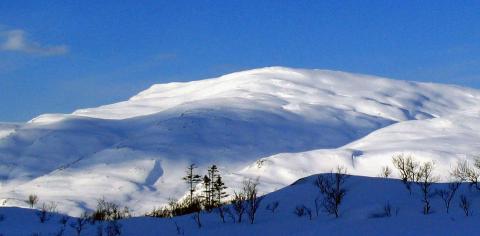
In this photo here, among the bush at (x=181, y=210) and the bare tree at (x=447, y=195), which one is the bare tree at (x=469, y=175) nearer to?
the bare tree at (x=447, y=195)

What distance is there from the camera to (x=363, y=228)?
3722cm

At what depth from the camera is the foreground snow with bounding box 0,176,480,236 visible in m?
36.4

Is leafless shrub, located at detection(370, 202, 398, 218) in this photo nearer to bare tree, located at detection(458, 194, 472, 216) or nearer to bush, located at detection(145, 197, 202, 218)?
bare tree, located at detection(458, 194, 472, 216)

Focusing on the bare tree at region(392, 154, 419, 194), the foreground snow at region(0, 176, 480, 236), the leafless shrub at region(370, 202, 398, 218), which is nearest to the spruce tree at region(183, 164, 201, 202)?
the foreground snow at region(0, 176, 480, 236)

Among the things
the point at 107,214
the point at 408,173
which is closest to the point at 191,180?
the point at 107,214

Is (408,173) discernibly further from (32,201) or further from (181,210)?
(32,201)

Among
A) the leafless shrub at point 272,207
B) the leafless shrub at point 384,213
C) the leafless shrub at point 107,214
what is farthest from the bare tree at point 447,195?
the leafless shrub at point 107,214

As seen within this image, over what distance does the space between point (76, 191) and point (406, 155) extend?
67229 mm

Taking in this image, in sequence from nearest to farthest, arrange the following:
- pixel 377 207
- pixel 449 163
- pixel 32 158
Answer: pixel 377 207 → pixel 449 163 → pixel 32 158

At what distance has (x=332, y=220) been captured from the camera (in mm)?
45562

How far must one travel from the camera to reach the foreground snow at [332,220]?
36.4 metres

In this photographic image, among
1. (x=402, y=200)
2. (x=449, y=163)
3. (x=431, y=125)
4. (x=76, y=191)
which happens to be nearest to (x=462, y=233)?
(x=402, y=200)

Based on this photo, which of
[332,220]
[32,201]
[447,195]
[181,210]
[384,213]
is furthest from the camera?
[32,201]

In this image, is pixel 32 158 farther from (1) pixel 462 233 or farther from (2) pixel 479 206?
(1) pixel 462 233
